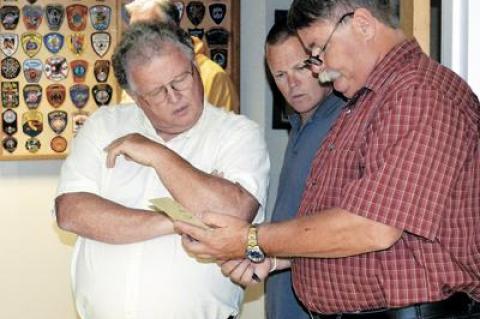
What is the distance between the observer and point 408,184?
1.46 meters

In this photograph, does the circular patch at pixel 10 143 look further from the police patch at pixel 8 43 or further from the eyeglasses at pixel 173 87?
the eyeglasses at pixel 173 87

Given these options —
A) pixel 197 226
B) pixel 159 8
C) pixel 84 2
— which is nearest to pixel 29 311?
pixel 84 2

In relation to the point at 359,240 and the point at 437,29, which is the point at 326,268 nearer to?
the point at 359,240

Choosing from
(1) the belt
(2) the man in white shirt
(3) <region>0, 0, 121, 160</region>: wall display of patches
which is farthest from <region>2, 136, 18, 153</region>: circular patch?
(1) the belt

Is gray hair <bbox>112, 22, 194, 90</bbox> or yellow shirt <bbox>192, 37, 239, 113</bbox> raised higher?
gray hair <bbox>112, 22, 194, 90</bbox>

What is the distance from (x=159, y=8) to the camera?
2.74 metres

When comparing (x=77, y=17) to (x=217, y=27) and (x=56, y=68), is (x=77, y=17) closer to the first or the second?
(x=56, y=68)

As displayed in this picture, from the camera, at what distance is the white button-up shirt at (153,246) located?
6.57ft

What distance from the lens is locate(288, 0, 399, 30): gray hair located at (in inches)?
64.0

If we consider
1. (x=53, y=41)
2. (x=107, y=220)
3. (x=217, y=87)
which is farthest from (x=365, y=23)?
(x=53, y=41)

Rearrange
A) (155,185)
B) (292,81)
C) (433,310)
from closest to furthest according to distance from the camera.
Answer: (433,310), (155,185), (292,81)

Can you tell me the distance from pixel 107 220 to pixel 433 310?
91 cm

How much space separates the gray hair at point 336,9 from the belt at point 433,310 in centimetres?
63

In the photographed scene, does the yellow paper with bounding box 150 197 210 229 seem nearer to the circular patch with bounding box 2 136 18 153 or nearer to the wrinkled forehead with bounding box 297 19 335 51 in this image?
the wrinkled forehead with bounding box 297 19 335 51
